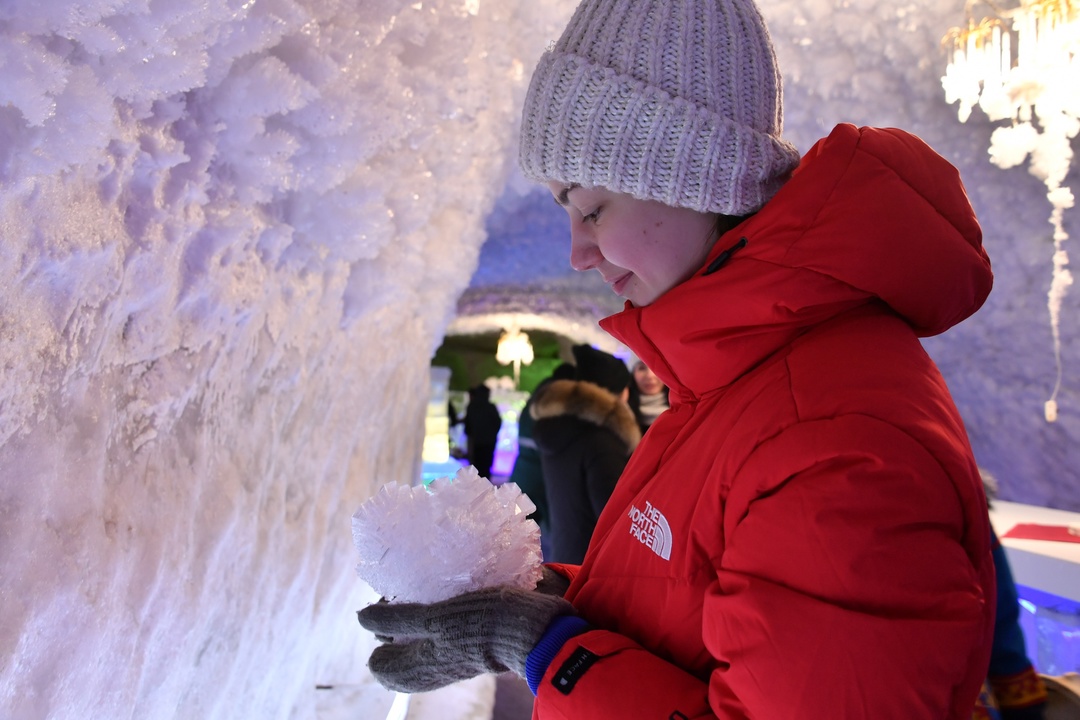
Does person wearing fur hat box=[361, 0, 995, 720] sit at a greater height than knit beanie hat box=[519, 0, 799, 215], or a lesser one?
lesser

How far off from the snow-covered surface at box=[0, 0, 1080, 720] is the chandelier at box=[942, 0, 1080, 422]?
2265 millimetres

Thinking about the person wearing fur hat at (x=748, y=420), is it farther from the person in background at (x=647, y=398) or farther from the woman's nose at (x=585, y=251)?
the person in background at (x=647, y=398)

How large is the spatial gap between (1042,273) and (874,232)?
184 inches

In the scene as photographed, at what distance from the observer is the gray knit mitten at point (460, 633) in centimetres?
90

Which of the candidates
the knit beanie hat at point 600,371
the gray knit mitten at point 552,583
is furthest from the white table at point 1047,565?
the gray knit mitten at point 552,583

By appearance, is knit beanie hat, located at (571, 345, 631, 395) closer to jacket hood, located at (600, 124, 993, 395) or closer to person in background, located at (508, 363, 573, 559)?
person in background, located at (508, 363, 573, 559)

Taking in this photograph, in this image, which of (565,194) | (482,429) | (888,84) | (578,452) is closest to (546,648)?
(565,194)

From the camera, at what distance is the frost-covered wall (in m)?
1.08

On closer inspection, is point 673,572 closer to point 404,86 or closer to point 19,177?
point 19,177

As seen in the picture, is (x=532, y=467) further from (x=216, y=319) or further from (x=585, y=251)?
(x=585, y=251)

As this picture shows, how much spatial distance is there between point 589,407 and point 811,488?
7.47 ft

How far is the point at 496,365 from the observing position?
1475 cm

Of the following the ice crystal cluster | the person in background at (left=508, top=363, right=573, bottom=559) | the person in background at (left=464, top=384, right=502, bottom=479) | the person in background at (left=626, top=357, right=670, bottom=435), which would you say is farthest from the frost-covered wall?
the person in background at (left=464, top=384, right=502, bottom=479)

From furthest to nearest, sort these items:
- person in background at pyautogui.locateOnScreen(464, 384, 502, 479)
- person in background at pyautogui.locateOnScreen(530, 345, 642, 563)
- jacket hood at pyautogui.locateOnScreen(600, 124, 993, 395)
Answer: person in background at pyautogui.locateOnScreen(464, 384, 502, 479)
person in background at pyautogui.locateOnScreen(530, 345, 642, 563)
jacket hood at pyautogui.locateOnScreen(600, 124, 993, 395)
